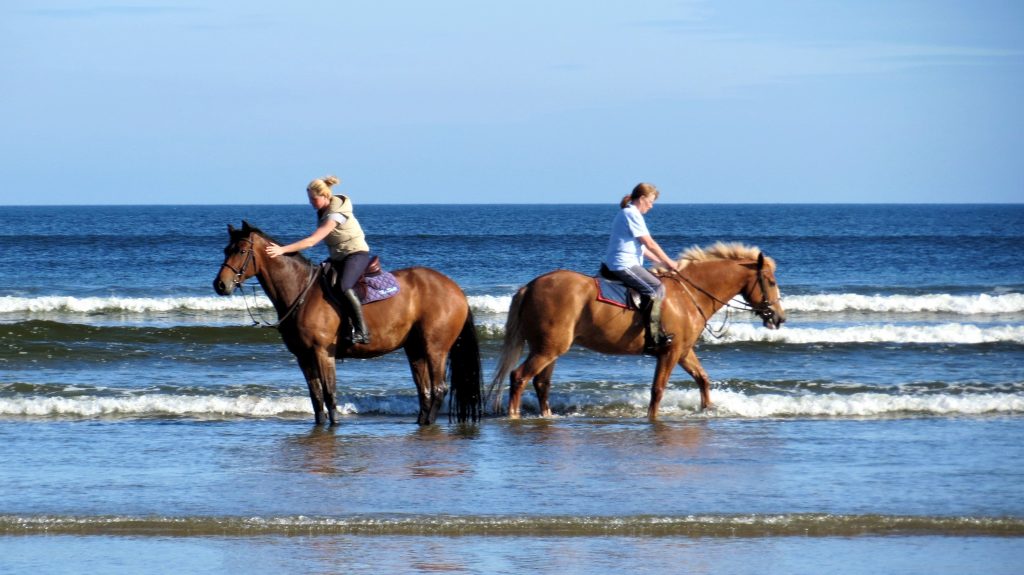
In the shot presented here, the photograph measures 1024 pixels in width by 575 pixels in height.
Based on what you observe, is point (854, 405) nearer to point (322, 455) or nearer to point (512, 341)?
point (512, 341)

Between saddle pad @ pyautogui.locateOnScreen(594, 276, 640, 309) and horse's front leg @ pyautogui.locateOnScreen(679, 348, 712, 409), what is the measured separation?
904 millimetres

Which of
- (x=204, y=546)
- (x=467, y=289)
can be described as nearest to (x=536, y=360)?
(x=204, y=546)

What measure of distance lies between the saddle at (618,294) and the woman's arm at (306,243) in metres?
2.58

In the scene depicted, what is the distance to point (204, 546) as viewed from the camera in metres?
6.89

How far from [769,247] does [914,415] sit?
4024 cm

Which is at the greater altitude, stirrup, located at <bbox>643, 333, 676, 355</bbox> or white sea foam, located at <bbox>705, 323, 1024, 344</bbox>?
stirrup, located at <bbox>643, 333, 676, 355</bbox>

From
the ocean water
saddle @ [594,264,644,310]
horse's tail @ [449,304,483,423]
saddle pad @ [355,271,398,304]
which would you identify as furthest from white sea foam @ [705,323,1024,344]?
saddle pad @ [355,271,398,304]

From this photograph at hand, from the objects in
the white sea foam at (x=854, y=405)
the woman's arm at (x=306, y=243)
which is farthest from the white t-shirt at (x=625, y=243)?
the woman's arm at (x=306, y=243)

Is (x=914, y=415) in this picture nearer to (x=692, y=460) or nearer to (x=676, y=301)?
(x=676, y=301)

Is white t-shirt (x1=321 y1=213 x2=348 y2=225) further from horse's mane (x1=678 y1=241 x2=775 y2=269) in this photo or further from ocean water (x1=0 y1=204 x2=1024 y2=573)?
horse's mane (x1=678 y1=241 x2=775 y2=269)

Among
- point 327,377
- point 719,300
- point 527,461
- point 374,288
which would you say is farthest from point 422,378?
point 719,300

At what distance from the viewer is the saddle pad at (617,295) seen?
37.0ft

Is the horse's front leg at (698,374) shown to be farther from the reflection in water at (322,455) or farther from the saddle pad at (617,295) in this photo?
the reflection in water at (322,455)

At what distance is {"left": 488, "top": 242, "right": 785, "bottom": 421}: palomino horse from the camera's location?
36.8 feet
